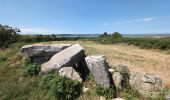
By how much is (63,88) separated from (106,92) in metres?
1.53

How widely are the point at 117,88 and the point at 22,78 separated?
14.5 feet

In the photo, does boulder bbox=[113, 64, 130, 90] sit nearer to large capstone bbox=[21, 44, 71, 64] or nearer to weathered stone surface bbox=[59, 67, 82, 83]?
weathered stone surface bbox=[59, 67, 82, 83]

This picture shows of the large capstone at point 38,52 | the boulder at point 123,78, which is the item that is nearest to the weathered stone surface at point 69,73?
the boulder at point 123,78

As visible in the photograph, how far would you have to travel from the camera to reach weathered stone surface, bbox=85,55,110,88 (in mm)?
8211

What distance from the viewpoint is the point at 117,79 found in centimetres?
839

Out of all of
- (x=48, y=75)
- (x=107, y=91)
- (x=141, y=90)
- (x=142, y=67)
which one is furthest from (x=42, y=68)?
(x=142, y=67)

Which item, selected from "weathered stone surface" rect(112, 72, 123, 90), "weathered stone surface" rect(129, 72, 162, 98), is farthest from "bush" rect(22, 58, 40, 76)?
"weathered stone surface" rect(129, 72, 162, 98)

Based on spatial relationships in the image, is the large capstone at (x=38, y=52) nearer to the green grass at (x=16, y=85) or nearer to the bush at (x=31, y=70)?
the bush at (x=31, y=70)

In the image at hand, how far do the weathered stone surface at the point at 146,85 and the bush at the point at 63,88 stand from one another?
6.58ft

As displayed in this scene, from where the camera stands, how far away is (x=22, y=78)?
402 inches

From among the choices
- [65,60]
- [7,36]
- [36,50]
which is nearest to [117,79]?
[65,60]

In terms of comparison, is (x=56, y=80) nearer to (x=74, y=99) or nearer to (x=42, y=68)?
(x=74, y=99)

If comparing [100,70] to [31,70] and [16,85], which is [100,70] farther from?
[16,85]

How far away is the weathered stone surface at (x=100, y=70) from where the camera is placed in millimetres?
8211
